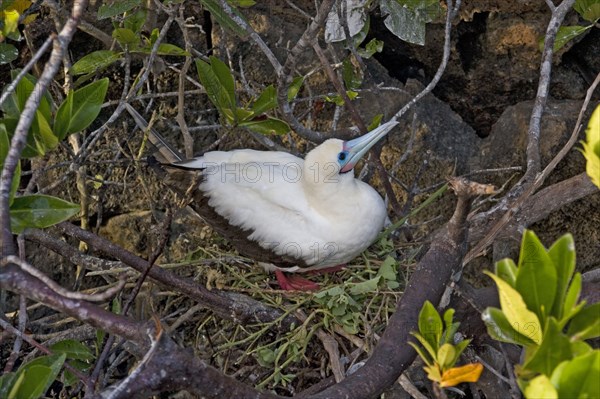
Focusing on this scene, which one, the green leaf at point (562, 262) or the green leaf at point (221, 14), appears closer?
the green leaf at point (562, 262)

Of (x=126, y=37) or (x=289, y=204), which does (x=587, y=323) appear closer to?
(x=289, y=204)

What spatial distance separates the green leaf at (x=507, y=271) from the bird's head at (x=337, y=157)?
145cm

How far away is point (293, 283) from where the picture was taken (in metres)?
3.49

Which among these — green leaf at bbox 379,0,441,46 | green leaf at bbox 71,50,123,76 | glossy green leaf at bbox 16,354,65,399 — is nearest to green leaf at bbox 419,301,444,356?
glossy green leaf at bbox 16,354,65,399

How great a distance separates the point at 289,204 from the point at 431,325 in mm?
1480

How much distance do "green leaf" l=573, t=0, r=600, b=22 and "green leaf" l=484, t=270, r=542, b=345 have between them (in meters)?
1.60

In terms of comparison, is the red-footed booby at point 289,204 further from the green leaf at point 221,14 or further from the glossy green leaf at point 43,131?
the glossy green leaf at point 43,131

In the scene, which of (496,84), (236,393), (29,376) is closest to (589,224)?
(496,84)

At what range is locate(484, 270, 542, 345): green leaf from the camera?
1698mm

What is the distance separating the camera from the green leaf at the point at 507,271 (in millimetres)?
1763

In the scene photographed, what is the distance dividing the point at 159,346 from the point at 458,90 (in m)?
2.27

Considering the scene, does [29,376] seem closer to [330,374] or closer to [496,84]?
[330,374]

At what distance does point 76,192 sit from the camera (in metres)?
3.99

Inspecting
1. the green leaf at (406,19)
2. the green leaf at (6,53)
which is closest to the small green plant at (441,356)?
the green leaf at (406,19)
